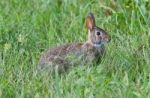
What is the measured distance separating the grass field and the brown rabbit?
94 millimetres

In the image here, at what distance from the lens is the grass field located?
17.5ft

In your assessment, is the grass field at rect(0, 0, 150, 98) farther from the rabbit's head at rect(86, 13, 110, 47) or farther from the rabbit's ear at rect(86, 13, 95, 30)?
the rabbit's ear at rect(86, 13, 95, 30)

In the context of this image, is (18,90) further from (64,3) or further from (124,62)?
(64,3)

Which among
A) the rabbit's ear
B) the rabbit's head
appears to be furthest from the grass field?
the rabbit's ear

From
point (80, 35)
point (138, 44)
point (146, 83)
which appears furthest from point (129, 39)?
point (146, 83)

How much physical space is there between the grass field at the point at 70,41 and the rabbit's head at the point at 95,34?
0.30 ft

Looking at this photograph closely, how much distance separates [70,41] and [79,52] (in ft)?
1.59

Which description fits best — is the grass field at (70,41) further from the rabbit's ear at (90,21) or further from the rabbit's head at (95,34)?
the rabbit's ear at (90,21)

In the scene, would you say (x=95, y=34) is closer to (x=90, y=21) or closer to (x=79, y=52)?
(x=90, y=21)

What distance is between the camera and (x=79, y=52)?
6273 mm

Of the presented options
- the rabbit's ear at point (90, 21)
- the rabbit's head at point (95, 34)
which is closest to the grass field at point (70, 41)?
the rabbit's head at point (95, 34)

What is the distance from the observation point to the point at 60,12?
739 cm

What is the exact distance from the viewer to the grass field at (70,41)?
5348 mm

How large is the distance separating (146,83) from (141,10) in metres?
1.57
